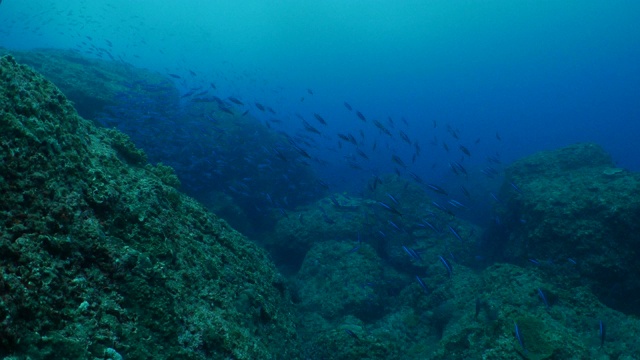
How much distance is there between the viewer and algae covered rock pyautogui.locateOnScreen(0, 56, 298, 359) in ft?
6.05

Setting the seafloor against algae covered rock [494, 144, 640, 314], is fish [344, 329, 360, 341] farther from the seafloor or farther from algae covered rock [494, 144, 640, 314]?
algae covered rock [494, 144, 640, 314]

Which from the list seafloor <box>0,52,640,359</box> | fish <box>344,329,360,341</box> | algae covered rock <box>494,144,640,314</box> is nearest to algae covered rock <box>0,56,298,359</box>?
seafloor <box>0,52,640,359</box>

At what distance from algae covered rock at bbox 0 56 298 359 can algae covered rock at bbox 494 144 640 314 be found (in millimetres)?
8474

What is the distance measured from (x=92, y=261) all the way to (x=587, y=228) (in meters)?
10.7

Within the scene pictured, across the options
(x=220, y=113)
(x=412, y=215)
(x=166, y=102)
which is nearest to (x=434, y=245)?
(x=412, y=215)

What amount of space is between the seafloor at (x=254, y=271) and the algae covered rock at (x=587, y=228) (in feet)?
0.13

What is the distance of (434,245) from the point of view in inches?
503

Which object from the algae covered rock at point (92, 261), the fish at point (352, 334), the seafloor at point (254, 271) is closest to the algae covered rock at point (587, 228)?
the seafloor at point (254, 271)

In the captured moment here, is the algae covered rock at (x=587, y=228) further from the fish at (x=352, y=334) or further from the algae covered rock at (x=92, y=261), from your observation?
Answer: the algae covered rock at (x=92, y=261)

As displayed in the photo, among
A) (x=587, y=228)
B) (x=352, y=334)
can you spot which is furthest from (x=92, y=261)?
(x=587, y=228)

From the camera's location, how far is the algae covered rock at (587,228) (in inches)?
309

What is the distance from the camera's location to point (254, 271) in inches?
196

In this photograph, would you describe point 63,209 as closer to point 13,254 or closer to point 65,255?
point 65,255

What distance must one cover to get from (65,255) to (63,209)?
1.26 feet
